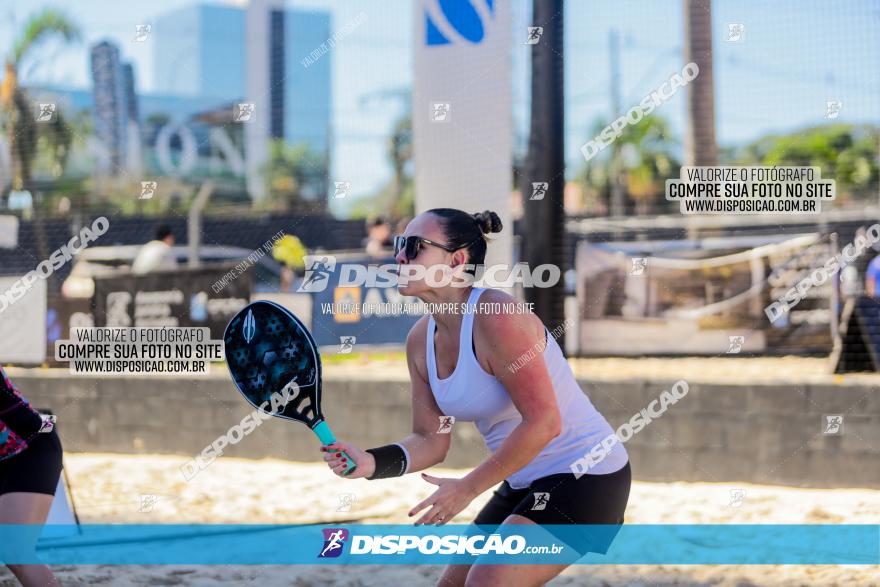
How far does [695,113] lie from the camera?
9.80m

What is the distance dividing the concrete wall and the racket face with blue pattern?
3.49 m

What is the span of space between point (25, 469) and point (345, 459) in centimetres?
132

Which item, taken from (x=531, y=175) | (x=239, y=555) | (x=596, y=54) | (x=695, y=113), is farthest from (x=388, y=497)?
(x=695, y=113)

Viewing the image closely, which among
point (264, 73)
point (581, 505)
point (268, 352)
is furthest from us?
point (264, 73)

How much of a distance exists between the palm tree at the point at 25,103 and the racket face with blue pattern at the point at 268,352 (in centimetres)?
652

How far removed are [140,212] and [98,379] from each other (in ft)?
25.9

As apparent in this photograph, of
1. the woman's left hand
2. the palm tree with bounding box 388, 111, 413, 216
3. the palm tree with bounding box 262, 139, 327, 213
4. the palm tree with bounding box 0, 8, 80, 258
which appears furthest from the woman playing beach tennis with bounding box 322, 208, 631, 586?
the palm tree with bounding box 262, 139, 327, 213

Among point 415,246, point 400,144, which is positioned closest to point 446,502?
point 415,246

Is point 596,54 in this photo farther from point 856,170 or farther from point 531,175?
point 856,170

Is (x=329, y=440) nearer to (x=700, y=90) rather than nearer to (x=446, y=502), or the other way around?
(x=446, y=502)

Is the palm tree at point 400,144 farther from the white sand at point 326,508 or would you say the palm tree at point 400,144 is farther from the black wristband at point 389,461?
the black wristband at point 389,461

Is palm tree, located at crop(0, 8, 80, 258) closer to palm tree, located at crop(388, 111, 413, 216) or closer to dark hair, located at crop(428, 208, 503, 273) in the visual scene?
palm tree, located at crop(388, 111, 413, 216)

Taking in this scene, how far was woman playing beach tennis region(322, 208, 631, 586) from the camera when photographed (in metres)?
3.02

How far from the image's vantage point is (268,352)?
12.2 ft
